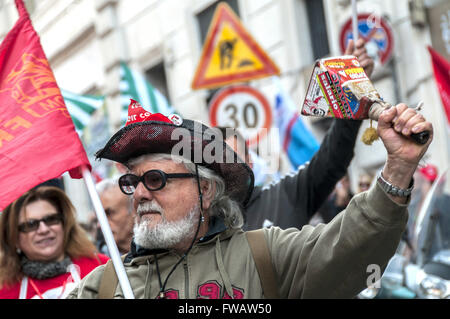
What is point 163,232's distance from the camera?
2873mm

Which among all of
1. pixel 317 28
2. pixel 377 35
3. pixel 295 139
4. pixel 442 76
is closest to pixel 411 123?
pixel 442 76

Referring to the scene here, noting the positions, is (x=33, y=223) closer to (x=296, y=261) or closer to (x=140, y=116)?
(x=140, y=116)

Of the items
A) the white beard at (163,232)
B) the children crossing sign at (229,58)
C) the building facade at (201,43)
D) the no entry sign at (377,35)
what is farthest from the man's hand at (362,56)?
the no entry sign at (377,35)

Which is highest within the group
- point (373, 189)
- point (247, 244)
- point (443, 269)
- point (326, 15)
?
point (326, 15)

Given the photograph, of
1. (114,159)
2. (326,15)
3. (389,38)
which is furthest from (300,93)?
(114,159)

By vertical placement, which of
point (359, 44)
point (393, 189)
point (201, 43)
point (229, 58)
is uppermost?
point (201, 43)

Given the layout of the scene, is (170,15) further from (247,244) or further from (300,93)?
(247,244)

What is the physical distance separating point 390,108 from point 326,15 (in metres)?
8.83

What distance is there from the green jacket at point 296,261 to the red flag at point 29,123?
0.60 m

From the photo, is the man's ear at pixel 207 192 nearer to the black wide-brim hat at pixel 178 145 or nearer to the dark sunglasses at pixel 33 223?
the black wide-brim hat at pixel 178 145

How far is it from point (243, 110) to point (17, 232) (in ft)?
8.66

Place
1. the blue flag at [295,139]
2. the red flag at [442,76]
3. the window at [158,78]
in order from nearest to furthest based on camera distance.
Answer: the red flag at [442,76]
the blue flag at [295,139]
the window at [158,78]

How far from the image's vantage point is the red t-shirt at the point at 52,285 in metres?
4.39

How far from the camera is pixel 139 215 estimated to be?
2957mm
